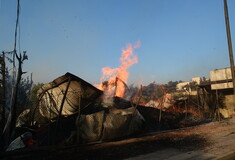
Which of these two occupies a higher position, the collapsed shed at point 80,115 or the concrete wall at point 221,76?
the concrete wall at point 221,76

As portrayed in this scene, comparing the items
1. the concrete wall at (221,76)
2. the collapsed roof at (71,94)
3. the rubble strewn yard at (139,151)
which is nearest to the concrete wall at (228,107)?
the concrete wall at (221,76)

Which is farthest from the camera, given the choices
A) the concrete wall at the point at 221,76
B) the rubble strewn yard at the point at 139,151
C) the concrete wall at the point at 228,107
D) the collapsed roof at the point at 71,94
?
the concrete wall at the point at 228,107

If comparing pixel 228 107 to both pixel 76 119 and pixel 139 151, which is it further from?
pixel 76 119

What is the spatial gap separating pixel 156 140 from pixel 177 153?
170 centimetres

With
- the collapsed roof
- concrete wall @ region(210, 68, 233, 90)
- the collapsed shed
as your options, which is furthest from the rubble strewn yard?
concrete wall @ region(210, 68, 233, 90)

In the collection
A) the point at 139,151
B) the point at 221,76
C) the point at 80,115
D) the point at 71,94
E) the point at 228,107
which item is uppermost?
the point at 221,76

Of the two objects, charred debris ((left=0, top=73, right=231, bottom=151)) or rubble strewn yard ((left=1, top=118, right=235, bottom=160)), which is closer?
rubble strewn yard ((left=1, top=118, right=235, bottom=160))

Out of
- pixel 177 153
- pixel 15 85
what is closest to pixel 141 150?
pixel 177 153

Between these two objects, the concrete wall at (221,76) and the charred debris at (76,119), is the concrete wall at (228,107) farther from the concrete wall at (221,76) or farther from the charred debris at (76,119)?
the charred debris at (76,119)

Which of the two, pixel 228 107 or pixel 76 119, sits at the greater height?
pixel 76 119

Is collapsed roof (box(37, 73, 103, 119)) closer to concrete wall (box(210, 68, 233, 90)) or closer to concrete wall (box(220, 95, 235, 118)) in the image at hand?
concrete wall (box(210, 68, 233, 90))

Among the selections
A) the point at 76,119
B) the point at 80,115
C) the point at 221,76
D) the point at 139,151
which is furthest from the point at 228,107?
the point at 76,119

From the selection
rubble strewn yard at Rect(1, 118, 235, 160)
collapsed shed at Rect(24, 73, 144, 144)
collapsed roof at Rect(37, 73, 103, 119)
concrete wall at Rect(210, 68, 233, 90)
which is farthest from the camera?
concrete wall at Rect(210, 68, 233, 90)

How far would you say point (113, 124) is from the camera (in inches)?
287
